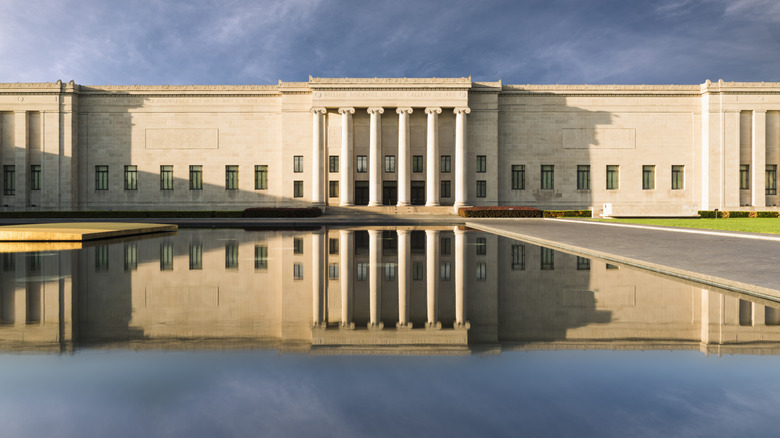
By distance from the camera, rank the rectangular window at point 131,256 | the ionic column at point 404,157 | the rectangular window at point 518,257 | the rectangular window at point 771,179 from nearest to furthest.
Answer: the rectangular window at point 131,256, the rectangular window at point 518,257, the ionic column at point 404,157, the rectangular window at point 771,179

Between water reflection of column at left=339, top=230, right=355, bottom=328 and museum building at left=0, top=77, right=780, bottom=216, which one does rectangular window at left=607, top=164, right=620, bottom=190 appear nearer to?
museum building at left=0, top=77, right=780, bottom=216

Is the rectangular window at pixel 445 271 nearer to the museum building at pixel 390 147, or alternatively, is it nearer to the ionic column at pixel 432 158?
the ionic column at pixel 432 158

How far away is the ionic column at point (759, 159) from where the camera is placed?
48625 mm

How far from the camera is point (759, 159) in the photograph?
4888 cm

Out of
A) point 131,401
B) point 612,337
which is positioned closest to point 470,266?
point 612,337

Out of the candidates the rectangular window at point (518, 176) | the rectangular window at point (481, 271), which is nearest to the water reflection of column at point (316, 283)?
the rectangular window at point (481, 271)

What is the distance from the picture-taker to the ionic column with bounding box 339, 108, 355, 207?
4662 centimetres

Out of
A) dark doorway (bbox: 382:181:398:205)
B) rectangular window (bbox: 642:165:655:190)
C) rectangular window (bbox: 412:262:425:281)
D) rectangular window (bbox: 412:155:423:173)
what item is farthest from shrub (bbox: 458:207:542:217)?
rectangular window (bbox: 412:262:425:281)

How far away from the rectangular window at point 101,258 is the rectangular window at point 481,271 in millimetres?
8196

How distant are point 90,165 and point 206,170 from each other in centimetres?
1279

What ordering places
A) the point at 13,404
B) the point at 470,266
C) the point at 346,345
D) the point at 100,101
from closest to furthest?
the point at 13,404
the point at 346,345
the point at 470,266
the point at 100,101

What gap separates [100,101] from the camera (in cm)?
4966

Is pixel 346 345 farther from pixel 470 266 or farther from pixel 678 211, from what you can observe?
pixel 678 211

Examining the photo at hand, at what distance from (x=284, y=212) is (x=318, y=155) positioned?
27.5 feet
